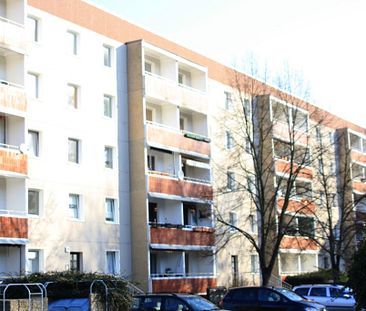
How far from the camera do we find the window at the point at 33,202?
3353 centimetres

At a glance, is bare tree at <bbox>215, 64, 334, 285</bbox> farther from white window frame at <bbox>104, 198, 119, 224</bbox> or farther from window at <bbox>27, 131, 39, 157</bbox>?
window at <bbox>27, 131, 39, 157</bbox>

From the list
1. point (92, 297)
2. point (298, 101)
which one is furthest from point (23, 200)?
point (298, 101)

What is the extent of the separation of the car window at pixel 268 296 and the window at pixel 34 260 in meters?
11.0

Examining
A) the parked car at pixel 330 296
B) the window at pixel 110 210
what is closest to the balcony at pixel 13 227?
the window at pixel 110 210

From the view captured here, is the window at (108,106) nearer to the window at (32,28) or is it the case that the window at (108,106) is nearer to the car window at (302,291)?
the window at (32,28)

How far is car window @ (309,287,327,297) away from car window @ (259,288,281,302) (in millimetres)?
7593

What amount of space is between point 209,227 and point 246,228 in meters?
6.87

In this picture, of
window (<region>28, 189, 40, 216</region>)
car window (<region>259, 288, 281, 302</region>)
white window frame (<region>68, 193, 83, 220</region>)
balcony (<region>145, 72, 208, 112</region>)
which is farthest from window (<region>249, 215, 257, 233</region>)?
car window (<region>259, 288, 281, 302</region>)

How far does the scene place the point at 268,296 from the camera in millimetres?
27438

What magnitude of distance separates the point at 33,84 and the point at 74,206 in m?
6.36

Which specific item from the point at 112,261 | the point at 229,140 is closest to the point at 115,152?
the point at 112,261

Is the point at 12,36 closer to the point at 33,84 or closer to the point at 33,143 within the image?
the point at 33,84

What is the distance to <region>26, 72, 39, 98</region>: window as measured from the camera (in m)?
34.2

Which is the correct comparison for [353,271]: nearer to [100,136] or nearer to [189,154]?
[100,136]
